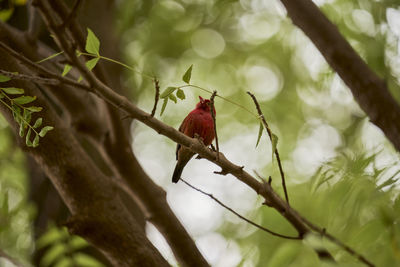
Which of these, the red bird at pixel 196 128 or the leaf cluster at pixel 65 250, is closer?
the leaf cluster at pixel 65 250

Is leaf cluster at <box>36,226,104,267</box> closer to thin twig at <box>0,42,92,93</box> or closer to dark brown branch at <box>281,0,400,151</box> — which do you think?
thin twig at <box>0,42,92,93</box>

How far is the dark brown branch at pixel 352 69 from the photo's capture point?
178 cm

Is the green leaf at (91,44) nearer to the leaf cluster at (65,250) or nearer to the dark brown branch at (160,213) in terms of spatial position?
the leaf cluster at (65,250)

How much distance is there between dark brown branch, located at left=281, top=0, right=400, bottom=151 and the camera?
178 centimetres

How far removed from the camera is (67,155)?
2781mm

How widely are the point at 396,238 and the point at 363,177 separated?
0.26 metres

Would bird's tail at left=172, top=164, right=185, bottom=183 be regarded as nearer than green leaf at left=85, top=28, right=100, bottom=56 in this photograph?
No

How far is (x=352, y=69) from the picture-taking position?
1913 millimetres

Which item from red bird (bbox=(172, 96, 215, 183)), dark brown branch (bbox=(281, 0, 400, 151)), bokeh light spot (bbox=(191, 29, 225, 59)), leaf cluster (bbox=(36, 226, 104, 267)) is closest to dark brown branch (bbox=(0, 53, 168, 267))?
leaf cluster (bbox=(36, 226, 104, 267))

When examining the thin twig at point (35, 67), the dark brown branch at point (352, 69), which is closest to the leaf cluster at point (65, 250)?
the thin twig at point (35, 67)

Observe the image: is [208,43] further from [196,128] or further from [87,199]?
[87,199]

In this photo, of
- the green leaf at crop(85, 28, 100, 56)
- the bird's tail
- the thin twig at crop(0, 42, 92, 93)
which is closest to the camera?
the thin twig at crop(0, 42, 92, 93)

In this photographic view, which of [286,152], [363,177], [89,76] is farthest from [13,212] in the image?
[286,152]

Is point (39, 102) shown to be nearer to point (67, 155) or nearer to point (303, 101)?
point (67, 155)
